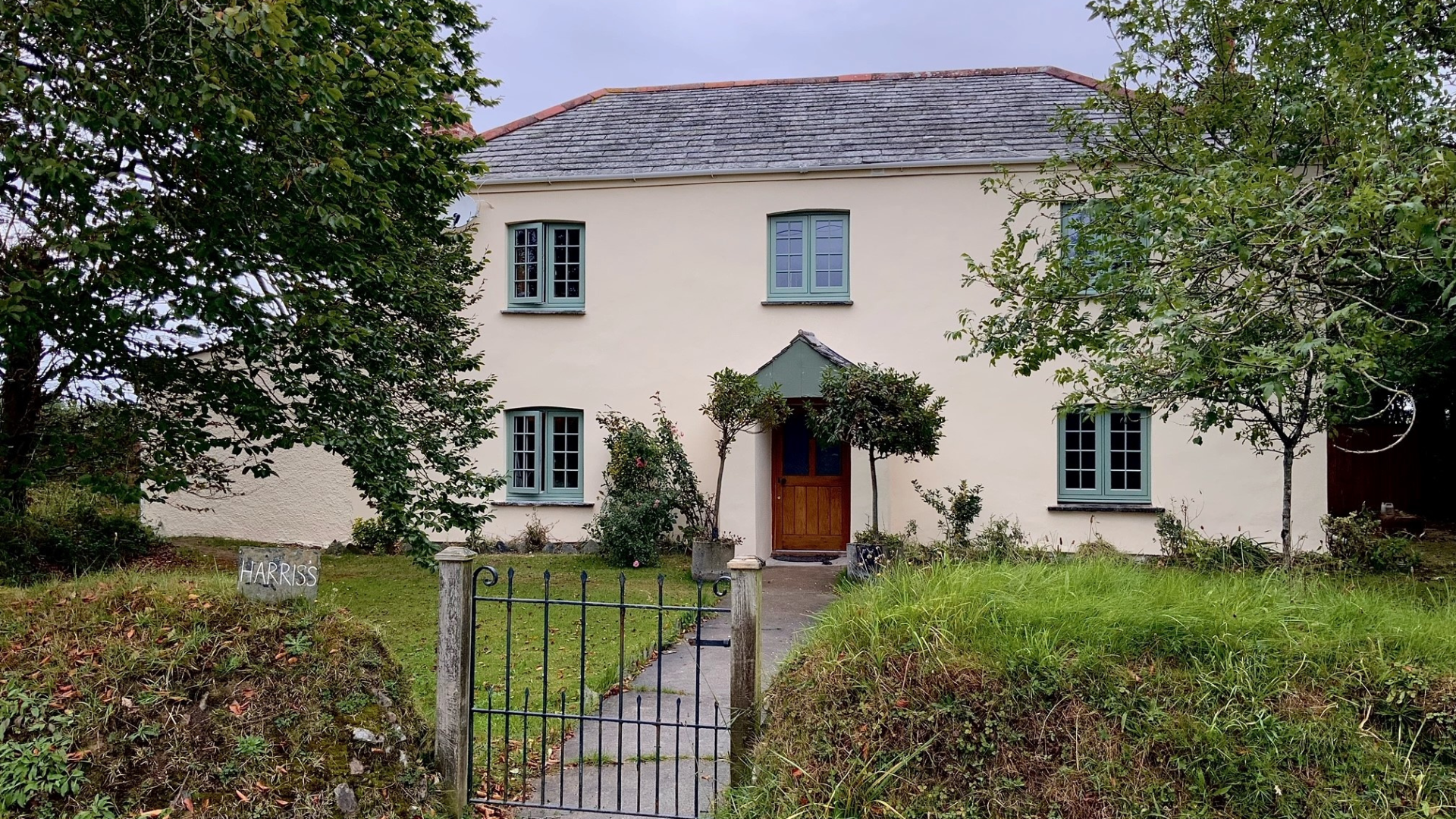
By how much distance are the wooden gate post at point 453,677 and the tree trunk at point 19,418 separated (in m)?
4.83

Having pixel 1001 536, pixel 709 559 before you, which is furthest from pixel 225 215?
pixel 1001 536

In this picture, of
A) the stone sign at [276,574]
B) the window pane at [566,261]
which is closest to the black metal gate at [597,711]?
the stone sign at [276,574]

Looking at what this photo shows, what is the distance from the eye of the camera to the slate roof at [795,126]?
13.4 metres

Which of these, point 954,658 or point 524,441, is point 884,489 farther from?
point 954,658

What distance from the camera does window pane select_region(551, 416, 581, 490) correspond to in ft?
46.3

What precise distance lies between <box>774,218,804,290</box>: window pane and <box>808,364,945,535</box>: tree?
9.50ft

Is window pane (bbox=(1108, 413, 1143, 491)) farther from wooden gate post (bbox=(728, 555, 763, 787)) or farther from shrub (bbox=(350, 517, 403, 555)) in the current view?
shrub (bbox=(350, 517, 403, 555))

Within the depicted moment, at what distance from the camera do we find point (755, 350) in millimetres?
13492

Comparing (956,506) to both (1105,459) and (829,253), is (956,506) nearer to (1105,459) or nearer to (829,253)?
(1105,459)

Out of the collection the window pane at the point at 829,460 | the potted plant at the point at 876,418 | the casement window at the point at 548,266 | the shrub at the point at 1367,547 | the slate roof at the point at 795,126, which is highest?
the slate roof at the point at 795,126

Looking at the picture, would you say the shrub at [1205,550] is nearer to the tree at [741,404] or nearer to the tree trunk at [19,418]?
the tree at [741,404]

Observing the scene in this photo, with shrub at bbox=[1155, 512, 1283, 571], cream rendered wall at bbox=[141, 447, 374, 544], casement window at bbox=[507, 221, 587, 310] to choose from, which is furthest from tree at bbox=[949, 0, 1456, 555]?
cream rendered wall at bbox=[141, 447, 374, 544]

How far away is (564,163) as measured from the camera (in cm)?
1423

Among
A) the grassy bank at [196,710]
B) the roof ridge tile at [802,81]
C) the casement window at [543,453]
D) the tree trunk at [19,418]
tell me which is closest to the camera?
the grassy bank at [196,710]
